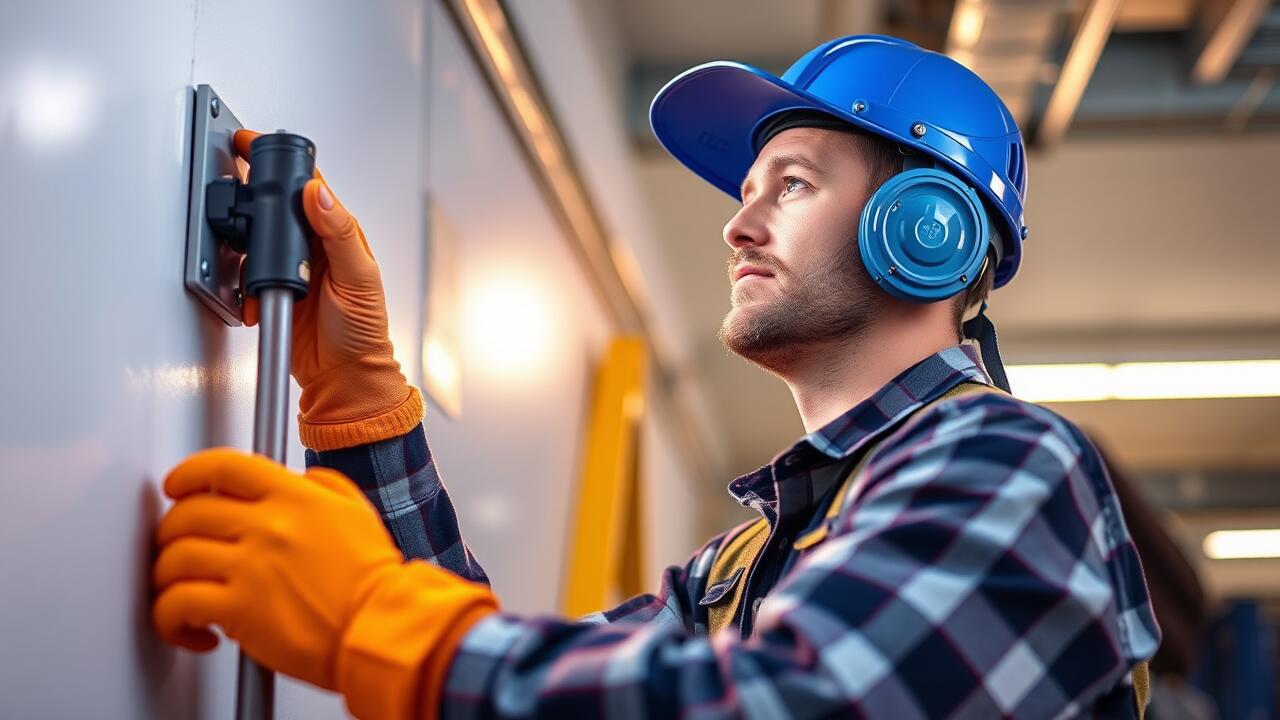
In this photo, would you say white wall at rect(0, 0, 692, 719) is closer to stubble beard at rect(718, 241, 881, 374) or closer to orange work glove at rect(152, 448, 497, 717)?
orange work glove at rect(152, 448, 497, 717)

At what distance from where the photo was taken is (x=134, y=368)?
1312mm

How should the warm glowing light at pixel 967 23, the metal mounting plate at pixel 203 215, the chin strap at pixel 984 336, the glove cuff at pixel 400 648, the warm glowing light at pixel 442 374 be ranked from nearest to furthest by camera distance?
1. the glove cuff at pixel 400 648
2. the metal mounting plate at pixel 203 215
3. the chin strap at pixel 984 336
4. the warm glowing light at pixel 442 374
5. the warm glowing light at pixel 967 23

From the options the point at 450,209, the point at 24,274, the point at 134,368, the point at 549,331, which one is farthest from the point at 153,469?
the point at 549,331

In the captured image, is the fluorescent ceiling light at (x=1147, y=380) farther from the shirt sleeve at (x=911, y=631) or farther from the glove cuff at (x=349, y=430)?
the shirt sleeve at (x=911, y=631)

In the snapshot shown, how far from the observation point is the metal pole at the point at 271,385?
1225mm

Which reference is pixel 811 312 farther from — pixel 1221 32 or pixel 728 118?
pixel 1221 32

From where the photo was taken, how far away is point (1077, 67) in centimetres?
439

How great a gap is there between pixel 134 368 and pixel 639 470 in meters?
3.75

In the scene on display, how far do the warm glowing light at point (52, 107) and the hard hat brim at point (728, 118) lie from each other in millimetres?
917

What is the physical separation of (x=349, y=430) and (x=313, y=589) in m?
0.49

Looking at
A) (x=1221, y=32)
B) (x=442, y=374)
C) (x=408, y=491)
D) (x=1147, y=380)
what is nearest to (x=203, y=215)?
(x=408, y=491)

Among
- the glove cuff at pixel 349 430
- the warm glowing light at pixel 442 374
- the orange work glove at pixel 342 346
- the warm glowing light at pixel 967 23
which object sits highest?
the warm glowing light at pixel 967 23

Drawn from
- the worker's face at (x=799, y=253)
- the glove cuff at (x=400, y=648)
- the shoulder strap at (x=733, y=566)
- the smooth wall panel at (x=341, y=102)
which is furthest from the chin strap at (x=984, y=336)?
the glove cuff at (x=400, y=648)

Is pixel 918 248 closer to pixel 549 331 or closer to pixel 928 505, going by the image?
pixel 928 505
